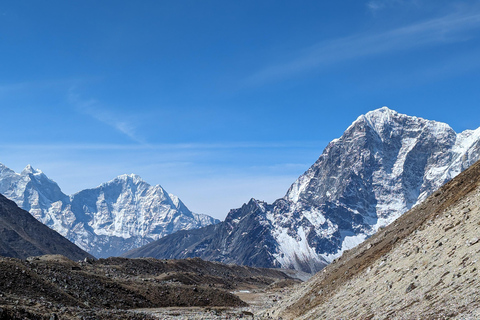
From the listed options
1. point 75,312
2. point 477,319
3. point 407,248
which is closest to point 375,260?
point 407,248

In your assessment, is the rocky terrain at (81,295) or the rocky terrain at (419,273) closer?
the rocky terrain at (419,273)

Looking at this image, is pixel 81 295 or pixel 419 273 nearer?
pixel 419 273

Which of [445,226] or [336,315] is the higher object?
[445,226]

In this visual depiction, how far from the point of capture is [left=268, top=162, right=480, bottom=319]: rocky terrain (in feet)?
112

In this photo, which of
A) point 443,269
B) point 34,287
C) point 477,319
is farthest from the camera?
point 34,287

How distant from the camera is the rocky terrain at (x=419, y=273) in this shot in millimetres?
34125

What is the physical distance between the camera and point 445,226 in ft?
160

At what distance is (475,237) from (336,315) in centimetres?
1604

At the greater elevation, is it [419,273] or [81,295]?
[81,295]

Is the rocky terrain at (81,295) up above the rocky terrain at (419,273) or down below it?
above

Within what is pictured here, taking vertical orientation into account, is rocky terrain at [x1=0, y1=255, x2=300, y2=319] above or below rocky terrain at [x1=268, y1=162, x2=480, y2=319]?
above

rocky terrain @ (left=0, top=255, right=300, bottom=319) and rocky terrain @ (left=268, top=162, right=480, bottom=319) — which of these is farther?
rocky terrain @ (left=0, top=255, right=300, bottom=319)

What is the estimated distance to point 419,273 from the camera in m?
41.6

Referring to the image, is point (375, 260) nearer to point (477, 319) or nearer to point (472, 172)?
point (472, 172)
